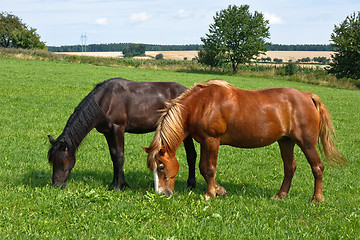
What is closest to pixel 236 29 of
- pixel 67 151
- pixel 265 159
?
pixel 265 159

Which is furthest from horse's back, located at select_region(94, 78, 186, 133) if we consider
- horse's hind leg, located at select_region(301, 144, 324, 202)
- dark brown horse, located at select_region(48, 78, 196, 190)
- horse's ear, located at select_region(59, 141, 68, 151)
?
horse's hind leg, located at select_region(301, 144, 324, 202)

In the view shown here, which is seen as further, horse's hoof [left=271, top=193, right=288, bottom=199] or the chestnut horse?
horse's hoof [left=271, top=193, right=288, bottom=199]

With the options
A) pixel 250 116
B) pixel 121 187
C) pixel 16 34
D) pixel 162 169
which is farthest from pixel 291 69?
pixel 16 34

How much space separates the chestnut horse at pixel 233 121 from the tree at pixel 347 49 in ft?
146

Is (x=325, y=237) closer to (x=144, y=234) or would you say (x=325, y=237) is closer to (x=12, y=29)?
(x=144, y=234)

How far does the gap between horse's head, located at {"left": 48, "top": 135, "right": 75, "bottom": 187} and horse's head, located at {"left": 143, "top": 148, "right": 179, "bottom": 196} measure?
1574 mm

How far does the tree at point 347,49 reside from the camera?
45469 millimetres

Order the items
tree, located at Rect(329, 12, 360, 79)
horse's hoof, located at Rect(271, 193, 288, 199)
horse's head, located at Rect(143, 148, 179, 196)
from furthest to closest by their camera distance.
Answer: tree, located at Rect(329, 12, 360, 79)
horse's hoof, located at Rect(271, 193, 288, 199)
horse's head, located at Rect(143, 148, 179, 196)

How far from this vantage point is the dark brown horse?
6.07 metres

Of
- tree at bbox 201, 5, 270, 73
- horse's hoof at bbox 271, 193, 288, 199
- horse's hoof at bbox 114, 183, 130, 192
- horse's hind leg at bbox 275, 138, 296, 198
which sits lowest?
horse's hoof at bbox 114, 183, 130, 192

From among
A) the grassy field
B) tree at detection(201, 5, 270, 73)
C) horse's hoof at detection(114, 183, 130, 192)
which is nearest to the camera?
the grassy field

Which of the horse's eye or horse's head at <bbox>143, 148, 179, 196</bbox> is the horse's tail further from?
the horse's eye

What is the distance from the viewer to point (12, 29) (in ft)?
290

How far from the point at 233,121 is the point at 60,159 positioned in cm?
305
